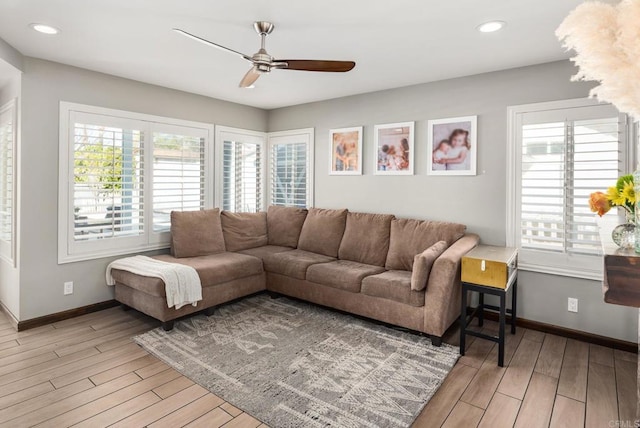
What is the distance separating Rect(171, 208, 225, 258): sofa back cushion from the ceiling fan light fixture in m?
2.02

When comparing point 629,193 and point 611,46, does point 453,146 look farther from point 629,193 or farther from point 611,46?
point 611,46

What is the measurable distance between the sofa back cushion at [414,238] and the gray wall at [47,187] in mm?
3159

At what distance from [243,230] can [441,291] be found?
9.08 ft

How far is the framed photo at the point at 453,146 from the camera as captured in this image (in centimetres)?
374

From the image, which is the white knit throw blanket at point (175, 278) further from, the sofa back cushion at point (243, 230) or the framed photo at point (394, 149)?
the framed photo at point (394, 149)

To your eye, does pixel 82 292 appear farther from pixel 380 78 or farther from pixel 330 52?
pixel 380 78

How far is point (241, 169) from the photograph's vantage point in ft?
17.4

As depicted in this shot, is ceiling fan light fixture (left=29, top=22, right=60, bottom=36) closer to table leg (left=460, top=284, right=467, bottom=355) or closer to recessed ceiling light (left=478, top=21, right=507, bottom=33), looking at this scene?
recessed ceiling light (left=478, top=21, right=507, bottom=33)

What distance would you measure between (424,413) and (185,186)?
3.72 meters

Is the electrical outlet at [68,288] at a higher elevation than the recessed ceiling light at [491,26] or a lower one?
lower

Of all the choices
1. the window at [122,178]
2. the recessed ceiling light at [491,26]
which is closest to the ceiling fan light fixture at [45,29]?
the window at [122,178]

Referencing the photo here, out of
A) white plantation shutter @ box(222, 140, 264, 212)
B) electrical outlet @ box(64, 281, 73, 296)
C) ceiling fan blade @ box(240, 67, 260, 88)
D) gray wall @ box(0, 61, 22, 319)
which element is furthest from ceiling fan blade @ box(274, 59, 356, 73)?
electrical outlet @ box(64, 281, 73, 296)

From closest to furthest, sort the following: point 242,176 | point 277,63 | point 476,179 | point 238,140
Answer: point 277,63
point 476,179
point 238,140
point 242,176

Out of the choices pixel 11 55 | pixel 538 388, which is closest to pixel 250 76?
pixel 11 55
